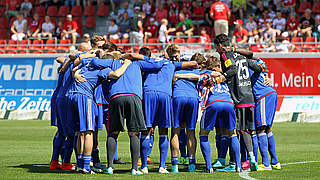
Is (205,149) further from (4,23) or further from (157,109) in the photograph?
(4,23)

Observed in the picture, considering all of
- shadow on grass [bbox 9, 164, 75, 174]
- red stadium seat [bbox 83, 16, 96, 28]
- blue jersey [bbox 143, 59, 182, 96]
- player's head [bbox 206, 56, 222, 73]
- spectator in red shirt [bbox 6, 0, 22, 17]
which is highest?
spectator in red shirt [bbox 6, 0, 22, 17]

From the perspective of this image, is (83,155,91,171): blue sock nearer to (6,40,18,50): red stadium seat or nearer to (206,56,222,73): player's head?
(206,56,222,73): player's head

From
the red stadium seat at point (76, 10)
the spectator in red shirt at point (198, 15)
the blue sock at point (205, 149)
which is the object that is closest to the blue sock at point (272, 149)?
the blue sock at point (205, 149)

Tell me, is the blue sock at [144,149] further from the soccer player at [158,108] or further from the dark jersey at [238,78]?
the dark jersey at [238,78]

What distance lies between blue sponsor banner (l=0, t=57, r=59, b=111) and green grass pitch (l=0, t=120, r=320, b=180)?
13.4 feet

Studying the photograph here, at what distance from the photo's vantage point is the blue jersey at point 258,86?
11836 millimetres

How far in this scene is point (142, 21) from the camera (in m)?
30.5

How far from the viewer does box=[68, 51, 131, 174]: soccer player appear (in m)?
11.0

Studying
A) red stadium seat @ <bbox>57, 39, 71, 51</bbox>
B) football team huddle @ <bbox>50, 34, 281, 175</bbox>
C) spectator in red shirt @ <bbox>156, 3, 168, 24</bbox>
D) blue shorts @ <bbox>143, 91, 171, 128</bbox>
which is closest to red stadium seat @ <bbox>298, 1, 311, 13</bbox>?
spectator in red shirt @ <bbox>156, 3, 168, 24</bbox>

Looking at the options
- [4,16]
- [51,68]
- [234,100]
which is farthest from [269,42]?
[234,100]

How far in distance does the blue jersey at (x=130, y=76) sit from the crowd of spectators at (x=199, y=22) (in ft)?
53.4

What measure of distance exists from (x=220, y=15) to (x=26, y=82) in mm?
9535

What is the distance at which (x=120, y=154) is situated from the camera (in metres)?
14.8

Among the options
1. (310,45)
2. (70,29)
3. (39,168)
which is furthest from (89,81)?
(70,29)
